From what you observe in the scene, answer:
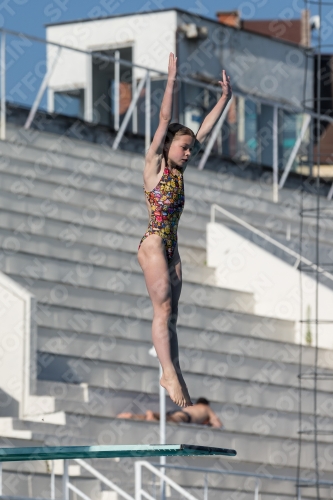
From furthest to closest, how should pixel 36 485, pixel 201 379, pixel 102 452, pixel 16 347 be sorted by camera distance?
1. pixel 201 379
2. pixel 16 347
3. pixel 36 485
4. pixel 102 452

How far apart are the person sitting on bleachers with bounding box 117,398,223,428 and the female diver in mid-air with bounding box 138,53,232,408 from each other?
571cm

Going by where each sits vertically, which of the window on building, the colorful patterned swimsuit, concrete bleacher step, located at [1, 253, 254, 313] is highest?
the colorful patterned swimsuit

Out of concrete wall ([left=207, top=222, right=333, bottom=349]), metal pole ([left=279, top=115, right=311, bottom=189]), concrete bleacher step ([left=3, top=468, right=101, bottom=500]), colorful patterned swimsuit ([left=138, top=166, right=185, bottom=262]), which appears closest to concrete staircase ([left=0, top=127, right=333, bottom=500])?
concrete bleacher step ([left=3, top=468, right=101, bottom=500])

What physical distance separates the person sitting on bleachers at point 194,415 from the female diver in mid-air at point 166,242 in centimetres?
571

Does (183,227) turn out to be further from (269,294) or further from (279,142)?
(279,142)

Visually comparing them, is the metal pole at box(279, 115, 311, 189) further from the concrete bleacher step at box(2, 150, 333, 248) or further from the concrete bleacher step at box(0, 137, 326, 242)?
the concrete bleacher step at box(2, 150, 333, 248)

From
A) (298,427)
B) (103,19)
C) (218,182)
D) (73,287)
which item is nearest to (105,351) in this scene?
(73,287)

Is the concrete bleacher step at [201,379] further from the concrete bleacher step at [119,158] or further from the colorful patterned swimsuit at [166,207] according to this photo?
the colorful patterned swimsuit at [166,207]

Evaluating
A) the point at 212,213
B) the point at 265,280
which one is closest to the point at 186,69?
the point at 212,213

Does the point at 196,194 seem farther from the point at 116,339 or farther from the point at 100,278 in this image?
the point at 116,339

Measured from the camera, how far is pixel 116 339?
13727 mm

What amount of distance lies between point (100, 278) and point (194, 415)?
6.25ft

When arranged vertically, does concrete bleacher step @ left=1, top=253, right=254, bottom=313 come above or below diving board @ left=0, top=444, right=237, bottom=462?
below

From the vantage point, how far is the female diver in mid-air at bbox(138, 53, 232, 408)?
715 centimetres
